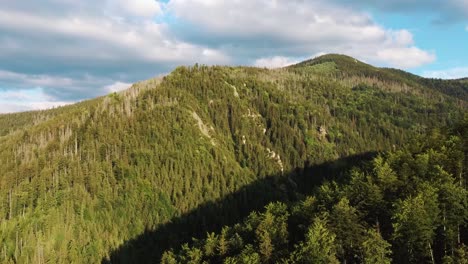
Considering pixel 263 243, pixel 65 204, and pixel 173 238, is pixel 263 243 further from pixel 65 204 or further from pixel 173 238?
pixel 65 204

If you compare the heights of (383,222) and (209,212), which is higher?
(383,222)

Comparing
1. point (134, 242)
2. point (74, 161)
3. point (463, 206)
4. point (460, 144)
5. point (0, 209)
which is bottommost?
point (134, 242)

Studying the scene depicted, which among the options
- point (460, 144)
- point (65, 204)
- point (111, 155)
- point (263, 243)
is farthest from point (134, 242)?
point (460, 144)

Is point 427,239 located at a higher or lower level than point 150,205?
higher

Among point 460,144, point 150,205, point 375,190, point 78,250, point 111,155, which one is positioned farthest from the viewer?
point 111,155

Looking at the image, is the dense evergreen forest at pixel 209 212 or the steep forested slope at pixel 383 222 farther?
the dense evergreen forest at pixel 209 212

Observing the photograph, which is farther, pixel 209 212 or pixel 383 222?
pixel 209 212

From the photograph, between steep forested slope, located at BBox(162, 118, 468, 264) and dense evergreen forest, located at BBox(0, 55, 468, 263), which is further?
dense evergreen forest, located at BBox(0, 55, 468, 263)

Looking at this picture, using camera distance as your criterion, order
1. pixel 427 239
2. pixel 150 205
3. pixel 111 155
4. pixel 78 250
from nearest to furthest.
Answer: pixel 427 239
pixel 78 250
pixel 150 205
pixel 111 155

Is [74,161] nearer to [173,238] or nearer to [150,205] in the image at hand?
[150,205]

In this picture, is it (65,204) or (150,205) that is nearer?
(65,204)
